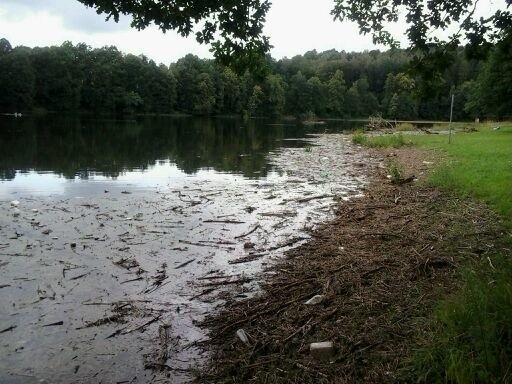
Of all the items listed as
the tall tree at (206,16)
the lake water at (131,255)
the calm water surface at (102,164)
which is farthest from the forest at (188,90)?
the tall tree at (206,16)

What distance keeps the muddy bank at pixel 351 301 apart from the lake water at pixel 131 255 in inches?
22.3

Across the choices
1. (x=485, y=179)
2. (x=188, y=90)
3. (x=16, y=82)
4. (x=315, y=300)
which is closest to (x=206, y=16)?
(x=315, y=300)

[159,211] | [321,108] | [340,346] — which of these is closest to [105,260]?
[159,211]

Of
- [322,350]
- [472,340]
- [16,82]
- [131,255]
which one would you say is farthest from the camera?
[16,82]

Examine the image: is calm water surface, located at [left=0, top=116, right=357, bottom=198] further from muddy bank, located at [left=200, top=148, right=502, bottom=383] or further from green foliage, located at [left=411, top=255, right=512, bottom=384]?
green foliage, located at [left=411, top=255, right=512, bottom=384]

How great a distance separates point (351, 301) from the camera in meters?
6.02

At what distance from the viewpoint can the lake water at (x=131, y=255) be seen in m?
5.40

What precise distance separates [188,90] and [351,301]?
384 ft

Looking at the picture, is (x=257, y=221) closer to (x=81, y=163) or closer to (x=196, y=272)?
(x=196, y=272)

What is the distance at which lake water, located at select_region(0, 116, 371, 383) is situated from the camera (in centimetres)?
540

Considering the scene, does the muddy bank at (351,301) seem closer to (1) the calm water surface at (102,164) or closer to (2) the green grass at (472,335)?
(2) the green grass at (472,335)

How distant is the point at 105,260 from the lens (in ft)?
28.0

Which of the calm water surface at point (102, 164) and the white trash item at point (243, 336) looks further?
the calm water surface at point (102, 164)

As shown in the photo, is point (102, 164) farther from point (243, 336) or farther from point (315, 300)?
point (243, 336)
